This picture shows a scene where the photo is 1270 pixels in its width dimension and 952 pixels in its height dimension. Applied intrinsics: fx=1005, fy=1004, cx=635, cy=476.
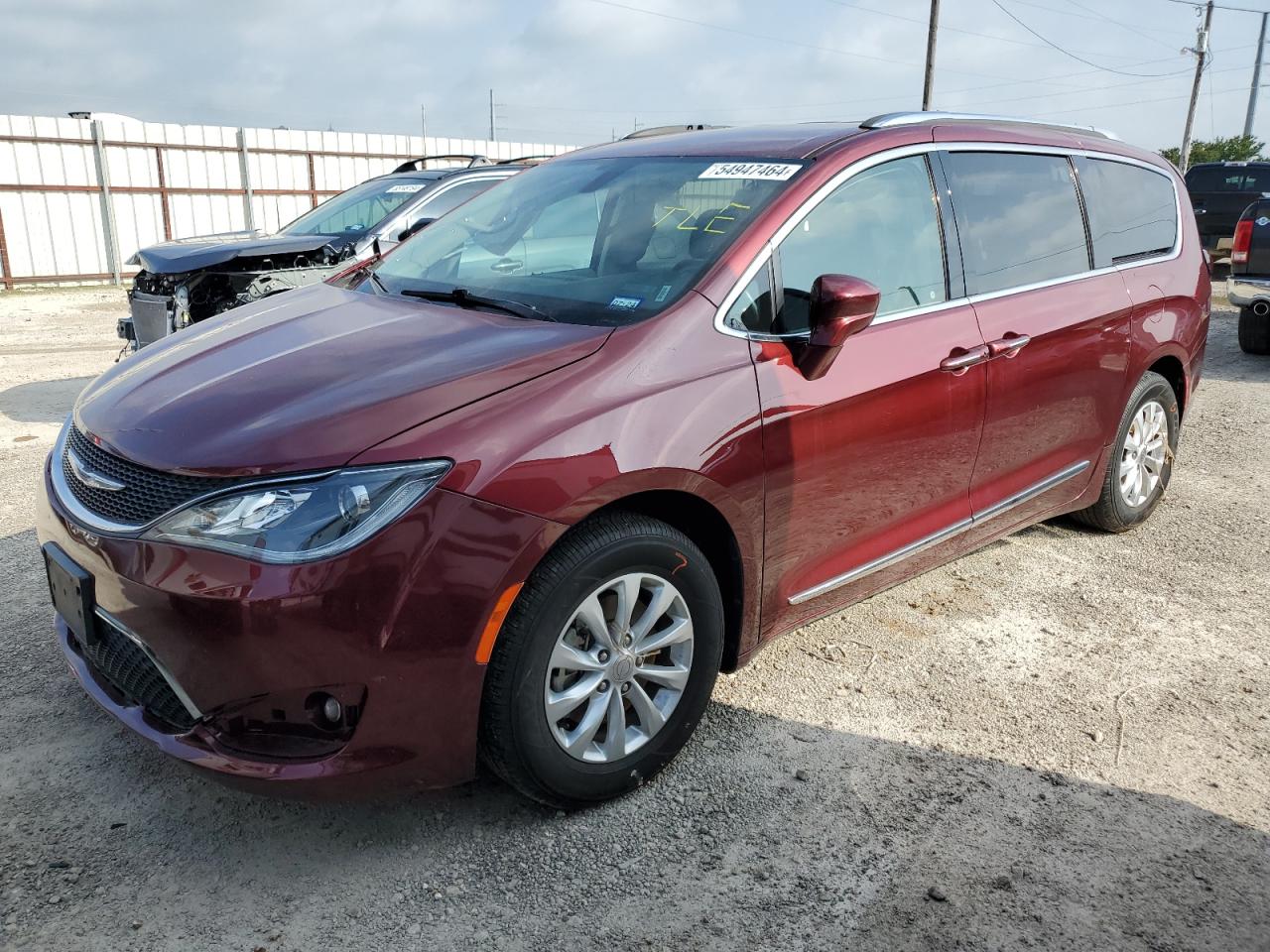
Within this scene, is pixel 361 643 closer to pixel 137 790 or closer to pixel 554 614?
pixel 554 614

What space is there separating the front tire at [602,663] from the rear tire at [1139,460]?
2.64m

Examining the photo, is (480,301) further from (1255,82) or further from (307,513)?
(1255,82)

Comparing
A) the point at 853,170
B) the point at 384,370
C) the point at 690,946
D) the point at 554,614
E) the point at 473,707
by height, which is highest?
the point at 853,170

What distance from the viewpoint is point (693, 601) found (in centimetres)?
276

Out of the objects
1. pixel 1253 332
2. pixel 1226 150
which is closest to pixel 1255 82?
pixel 1226 150

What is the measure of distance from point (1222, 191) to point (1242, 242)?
9101 millimetres

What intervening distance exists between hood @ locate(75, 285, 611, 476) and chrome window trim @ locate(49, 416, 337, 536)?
0.09 feet

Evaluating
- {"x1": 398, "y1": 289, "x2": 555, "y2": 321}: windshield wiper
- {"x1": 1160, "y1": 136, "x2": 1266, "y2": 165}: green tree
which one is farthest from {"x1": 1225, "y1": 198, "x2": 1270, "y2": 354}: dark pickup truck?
{"x1": 1160, "y1": 136, "x2": 1266, "y2": 165}: green tree

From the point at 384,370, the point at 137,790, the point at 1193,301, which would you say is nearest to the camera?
the point at 384,370

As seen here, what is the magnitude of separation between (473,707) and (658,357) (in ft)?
3.32

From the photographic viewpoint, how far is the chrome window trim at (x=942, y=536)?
3201 millimetres

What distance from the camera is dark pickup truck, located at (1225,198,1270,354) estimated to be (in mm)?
9148

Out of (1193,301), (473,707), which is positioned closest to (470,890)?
(473,707)

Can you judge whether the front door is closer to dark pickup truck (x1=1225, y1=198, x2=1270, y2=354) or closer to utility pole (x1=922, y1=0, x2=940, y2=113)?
dark pickup truck (x1=1225, y1=198, x2=1270, y2=354)
